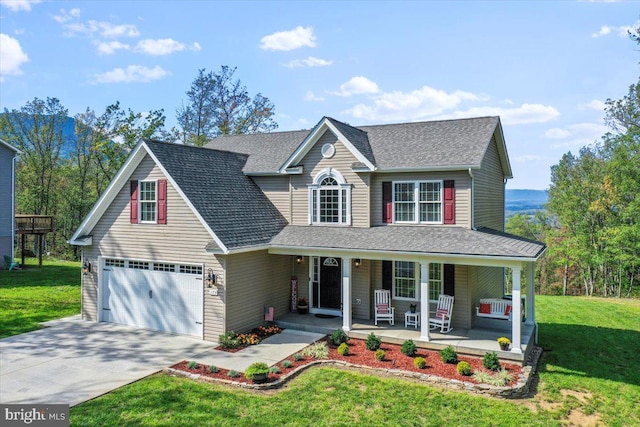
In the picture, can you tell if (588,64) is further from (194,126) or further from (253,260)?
(194,126)

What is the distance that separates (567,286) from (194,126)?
1620 inches

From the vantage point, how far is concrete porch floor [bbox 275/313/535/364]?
12055 mm

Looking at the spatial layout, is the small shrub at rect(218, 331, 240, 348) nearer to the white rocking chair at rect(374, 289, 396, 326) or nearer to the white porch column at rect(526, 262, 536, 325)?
the white rocking chair at rect(374, 289, 396, 326)

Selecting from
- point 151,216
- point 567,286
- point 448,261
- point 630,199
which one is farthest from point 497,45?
point 567,286

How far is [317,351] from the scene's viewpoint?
1196 centimetres

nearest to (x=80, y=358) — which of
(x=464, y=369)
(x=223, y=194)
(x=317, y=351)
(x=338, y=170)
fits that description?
(x=317, y=351)

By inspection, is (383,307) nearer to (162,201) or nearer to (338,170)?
(338,170)

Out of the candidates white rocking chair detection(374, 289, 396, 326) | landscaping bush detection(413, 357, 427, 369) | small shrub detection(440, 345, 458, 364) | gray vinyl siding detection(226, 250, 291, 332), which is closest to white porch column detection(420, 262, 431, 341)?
small shrub detection(440, 345, 458, 364)

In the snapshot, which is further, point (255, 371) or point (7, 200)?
point (7, 200)

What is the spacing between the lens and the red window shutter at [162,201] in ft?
46.5

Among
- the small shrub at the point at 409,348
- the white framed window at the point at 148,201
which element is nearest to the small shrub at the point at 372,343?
the small shrub at the point at 409,348

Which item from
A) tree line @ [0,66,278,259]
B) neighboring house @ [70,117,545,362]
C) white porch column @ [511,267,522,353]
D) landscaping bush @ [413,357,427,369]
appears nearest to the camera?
landscaping bush @ [413,357,427,369]

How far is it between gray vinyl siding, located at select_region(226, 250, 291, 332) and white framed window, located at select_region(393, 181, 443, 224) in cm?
485

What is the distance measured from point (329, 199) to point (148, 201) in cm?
659
